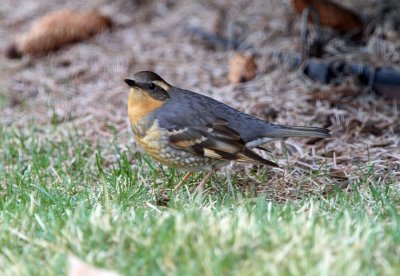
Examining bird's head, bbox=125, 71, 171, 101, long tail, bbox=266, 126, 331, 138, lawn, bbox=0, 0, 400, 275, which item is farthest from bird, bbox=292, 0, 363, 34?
bird's head, bbox=125, 71, 171, 101

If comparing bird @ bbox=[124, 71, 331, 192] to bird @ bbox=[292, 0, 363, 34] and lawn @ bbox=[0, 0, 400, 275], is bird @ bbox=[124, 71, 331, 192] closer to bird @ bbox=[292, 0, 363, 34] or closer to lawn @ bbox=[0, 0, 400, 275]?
lawn @ bbox=[0, 0, 400, 275]

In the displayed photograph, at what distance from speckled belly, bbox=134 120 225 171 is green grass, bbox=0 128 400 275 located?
23 cm

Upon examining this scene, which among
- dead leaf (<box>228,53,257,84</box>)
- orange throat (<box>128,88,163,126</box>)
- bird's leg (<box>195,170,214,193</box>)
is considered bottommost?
bird's leg (<box>195,170,214,193</box>)

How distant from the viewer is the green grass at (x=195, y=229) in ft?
13.6

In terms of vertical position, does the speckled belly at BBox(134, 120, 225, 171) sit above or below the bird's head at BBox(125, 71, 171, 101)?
below

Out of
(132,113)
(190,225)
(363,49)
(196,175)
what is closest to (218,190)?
(196,175)

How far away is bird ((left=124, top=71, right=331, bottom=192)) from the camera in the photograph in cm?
640

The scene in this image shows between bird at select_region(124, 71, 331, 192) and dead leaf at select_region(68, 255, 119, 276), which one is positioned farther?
bird at select_region(124, 71, 331, 192)

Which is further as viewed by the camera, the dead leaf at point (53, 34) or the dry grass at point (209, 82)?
the dead leaf at point (53, 34)

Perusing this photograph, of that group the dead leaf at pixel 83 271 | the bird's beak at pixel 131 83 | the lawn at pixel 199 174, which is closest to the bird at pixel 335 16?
the lawn at pixel 199 174

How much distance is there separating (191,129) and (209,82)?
8.95 ft

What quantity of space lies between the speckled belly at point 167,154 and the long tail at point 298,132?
549mm

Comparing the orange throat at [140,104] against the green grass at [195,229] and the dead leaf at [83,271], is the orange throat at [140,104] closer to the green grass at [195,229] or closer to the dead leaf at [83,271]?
the green grass at [195,229]

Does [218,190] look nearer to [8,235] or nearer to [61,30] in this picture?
[8,235]
